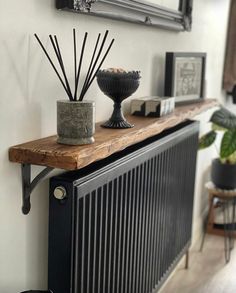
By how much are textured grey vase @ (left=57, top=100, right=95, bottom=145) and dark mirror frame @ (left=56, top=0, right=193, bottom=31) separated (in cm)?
31

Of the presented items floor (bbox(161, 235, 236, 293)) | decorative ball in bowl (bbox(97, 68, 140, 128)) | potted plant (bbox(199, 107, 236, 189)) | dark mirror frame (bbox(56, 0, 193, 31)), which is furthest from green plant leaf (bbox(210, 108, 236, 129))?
decorative ball in bowl (bbox(97, 68, 140, 128))

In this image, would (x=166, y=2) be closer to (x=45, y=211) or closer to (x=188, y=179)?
(x=188, y=179)

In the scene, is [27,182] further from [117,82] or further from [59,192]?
[117,82]

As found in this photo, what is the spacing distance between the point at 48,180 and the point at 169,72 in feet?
3.22

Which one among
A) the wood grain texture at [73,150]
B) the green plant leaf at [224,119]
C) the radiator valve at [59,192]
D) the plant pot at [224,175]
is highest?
the wood grain texture at [73,150]

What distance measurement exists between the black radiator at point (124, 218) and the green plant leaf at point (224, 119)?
0.26 meters

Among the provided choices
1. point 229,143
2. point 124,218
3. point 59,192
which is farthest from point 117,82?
point 229,143

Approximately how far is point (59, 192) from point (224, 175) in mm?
1822

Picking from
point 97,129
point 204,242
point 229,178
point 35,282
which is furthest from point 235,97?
point 35,282

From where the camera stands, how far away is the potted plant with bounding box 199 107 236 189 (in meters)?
2.65

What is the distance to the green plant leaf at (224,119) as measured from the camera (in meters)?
2.65

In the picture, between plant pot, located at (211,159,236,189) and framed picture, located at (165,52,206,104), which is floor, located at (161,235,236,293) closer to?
plant pot, located at (211,159,236,189)

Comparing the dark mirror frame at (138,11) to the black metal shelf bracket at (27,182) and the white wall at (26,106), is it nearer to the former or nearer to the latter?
the white wall at (26,106)

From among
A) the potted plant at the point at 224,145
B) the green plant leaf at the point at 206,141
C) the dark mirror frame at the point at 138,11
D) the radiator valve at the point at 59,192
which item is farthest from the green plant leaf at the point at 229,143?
the radiator valve at the point at 59,192
